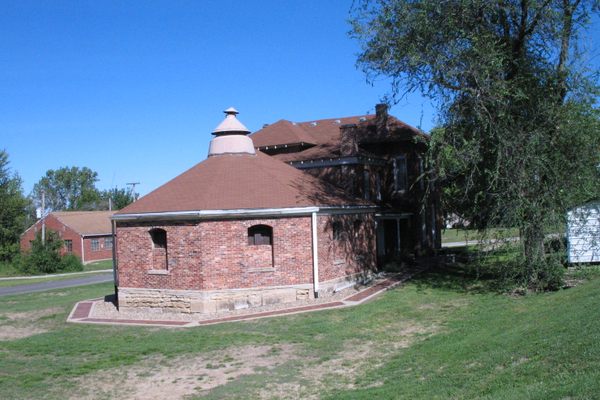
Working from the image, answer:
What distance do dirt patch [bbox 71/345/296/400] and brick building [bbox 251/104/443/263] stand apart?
14.5 m

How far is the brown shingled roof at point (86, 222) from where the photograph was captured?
168ft

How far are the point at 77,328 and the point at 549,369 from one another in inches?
535

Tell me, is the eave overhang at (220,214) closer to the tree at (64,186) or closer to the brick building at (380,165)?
the brick building at (380,165)

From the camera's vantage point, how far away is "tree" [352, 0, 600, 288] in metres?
16.6

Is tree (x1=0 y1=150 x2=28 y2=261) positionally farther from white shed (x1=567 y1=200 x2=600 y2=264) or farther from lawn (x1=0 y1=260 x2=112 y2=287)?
white shed (x1=567 y1=200 x2=600 y2=264)

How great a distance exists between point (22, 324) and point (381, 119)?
20726mm

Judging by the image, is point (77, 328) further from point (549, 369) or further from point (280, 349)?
point (549, 369)

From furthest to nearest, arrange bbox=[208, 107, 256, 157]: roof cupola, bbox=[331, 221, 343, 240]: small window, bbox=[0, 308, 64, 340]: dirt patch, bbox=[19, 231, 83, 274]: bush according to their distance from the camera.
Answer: bbox=[19, 231, 83, 274]: bush → bbox=[208, 107, 256, 157]: roof cupola → bbox=[331, 221, 343, 240]: small window → bbox=[0, 308, 64, 340]: dirt patch

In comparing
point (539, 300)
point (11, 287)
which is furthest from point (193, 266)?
point (11, 287)

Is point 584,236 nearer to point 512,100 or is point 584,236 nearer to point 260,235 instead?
point 512,100

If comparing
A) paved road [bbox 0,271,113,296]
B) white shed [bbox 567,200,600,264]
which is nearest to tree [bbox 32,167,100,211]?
paved road [bbox 0,271,113,296]

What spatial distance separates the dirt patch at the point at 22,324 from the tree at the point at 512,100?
13721mm

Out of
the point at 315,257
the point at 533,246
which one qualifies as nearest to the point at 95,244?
the point at 315,257

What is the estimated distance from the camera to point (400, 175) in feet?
96.9
